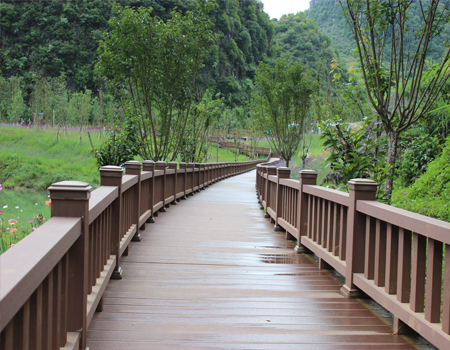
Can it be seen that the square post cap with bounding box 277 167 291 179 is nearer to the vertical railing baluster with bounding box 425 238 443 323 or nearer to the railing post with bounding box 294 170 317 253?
the railing post with bounding box 294 170 317 253

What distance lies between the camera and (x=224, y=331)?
278 cm

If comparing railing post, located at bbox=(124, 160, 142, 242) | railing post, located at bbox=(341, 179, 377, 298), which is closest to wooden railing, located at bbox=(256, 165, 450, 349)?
railing post, located at bbox=(341, 179, 377, 298)

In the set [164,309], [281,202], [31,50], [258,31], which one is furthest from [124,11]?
[258,31]

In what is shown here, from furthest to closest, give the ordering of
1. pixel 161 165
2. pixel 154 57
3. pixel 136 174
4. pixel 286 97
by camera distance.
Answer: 1. pixel 286 97
2. pixel 154 57
3. pixel 161 165
4. pixel 136 174

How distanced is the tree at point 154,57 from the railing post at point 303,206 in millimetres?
6890

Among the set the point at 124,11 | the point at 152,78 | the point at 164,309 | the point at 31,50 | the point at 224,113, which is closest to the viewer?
the point at 164,309

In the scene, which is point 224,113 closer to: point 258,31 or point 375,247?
point 375,247

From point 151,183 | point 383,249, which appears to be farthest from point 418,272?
point 151,183

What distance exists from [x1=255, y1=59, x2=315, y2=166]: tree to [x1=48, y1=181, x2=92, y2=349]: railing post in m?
13.9

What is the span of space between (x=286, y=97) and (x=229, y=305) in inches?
513

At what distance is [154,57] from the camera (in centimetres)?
1101

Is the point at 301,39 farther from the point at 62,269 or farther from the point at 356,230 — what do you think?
the point at 62,269

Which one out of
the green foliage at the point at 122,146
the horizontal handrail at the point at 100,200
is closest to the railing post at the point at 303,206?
the horizontal handrail at the point at 100,200

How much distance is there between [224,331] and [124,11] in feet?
32.6
